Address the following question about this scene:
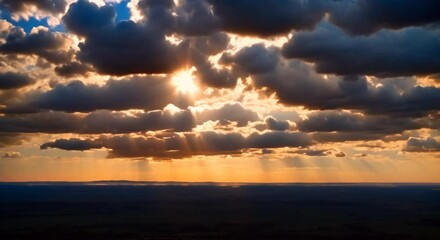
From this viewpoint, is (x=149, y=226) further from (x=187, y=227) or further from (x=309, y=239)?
(x=309, y=239)

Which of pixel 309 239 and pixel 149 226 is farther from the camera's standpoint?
pixel 149 226

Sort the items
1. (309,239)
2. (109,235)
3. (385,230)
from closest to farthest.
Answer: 1. (309,239)
2. (109,235)
3. (385,230)

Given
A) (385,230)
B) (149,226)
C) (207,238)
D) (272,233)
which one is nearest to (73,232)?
(149,226)

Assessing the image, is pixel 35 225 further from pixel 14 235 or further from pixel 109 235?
pixel 109 235

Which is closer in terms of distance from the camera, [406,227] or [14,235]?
[14,235]

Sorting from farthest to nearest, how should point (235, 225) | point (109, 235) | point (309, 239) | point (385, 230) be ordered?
1. point (235, 225)
2. point (385, 230)
3. point (109, 235)
4. point (309, 239)

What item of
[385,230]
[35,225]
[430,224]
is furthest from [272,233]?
[35,225]

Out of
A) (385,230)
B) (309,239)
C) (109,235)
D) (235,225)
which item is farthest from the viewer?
(235,225)
